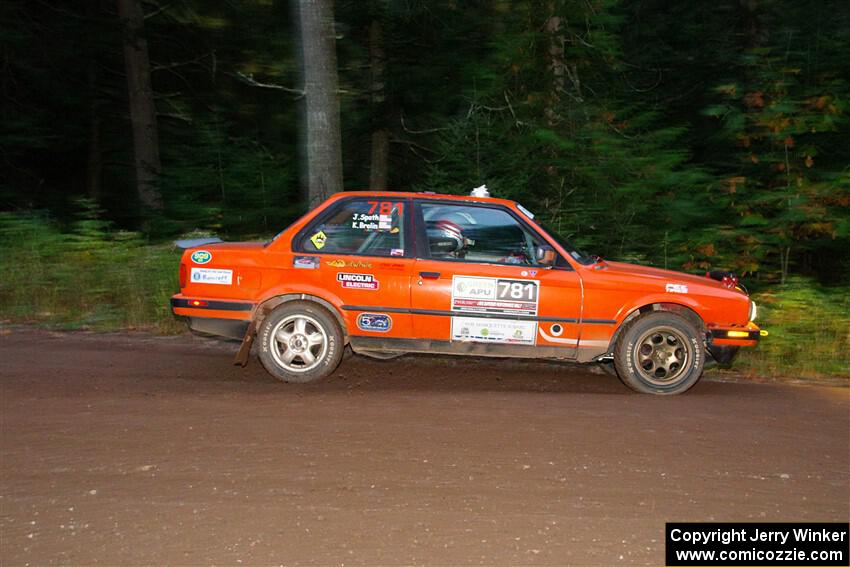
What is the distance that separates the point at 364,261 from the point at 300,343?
0.90 meters

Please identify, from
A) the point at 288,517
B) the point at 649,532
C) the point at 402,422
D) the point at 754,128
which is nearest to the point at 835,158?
the point at 754,128

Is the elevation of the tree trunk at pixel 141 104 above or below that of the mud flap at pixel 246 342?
above

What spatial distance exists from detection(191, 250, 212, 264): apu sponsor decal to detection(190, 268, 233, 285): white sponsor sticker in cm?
7

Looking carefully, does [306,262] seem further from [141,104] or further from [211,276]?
[141,104]

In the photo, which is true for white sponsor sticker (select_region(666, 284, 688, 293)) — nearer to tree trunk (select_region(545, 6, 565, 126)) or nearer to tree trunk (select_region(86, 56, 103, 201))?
tree trunk (select_region(545, 6, 565, 126))

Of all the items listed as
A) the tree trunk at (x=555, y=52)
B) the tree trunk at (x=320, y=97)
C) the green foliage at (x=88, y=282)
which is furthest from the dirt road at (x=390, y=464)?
the tree trunk at (x=555, y=52)

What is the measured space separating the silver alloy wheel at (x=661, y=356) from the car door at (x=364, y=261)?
6.58ft

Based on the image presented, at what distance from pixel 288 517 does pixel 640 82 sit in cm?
2030

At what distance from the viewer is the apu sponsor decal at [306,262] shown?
312 inches

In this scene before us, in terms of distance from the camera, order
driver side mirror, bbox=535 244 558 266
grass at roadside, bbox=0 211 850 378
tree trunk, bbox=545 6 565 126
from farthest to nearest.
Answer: tree trunk, bbox=545 6 565 126 < grass at roadside, bbox=0 211 850 378 < driver side mirror, bbox=535 244 558 266

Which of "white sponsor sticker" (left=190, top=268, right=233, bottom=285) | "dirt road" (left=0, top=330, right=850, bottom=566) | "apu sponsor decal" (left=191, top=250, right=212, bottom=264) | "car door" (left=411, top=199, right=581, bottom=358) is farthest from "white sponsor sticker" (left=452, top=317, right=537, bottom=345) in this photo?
"apu sponsor decal" (left=191, top=250, right=212, bottom=264)

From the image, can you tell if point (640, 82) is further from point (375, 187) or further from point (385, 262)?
point (385, 262)

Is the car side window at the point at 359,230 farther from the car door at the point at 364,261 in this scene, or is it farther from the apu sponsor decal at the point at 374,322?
the apu sponsor decal at the point at 374,322

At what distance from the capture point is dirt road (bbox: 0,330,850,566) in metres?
4.52
